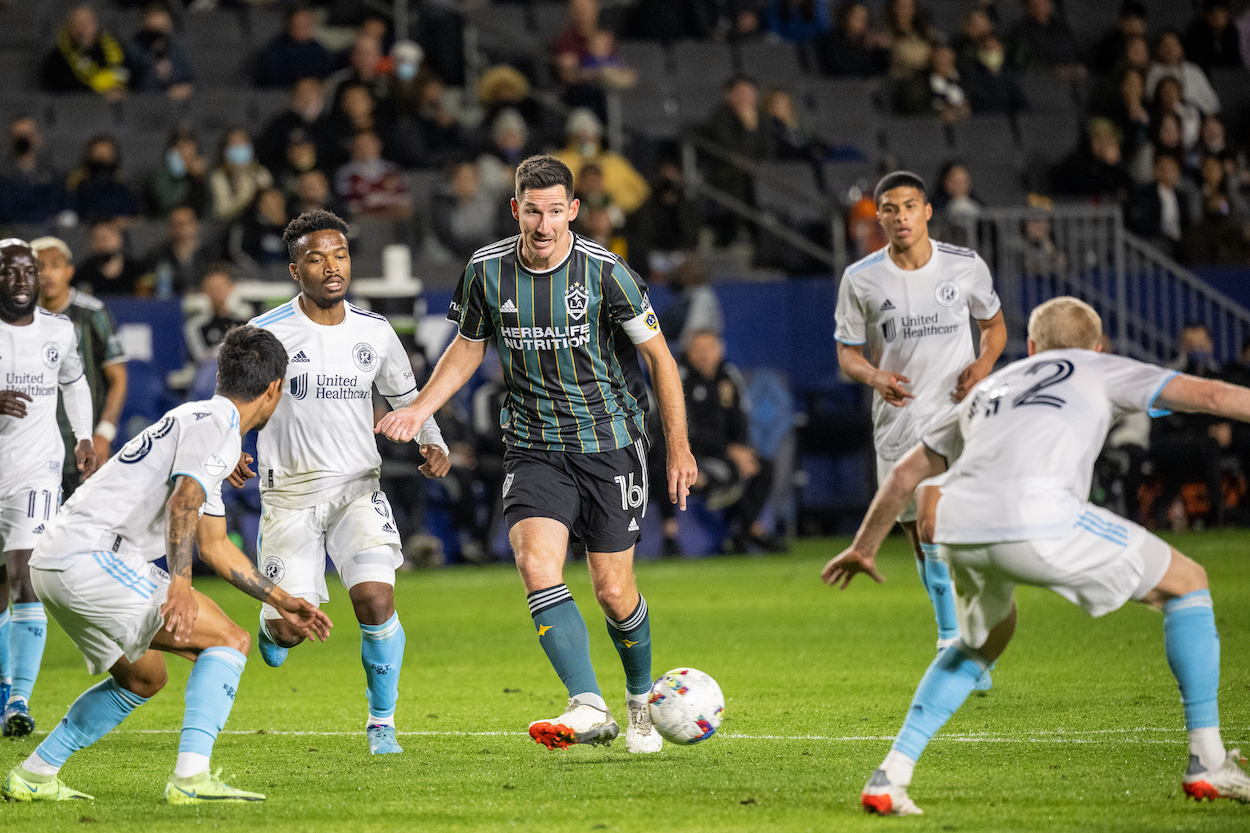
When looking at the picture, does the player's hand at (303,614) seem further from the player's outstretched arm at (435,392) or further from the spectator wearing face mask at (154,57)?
the spectator wearing face mask at (154,57)

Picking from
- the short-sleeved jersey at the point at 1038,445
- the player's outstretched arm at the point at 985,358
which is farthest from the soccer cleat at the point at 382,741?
the player's outstretched arm at the point at 985,358

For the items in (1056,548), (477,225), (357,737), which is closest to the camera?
(1056,548)

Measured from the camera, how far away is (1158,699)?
7.62 metres

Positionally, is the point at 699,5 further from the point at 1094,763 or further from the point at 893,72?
the point at 1094,763

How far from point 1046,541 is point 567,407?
2.35m

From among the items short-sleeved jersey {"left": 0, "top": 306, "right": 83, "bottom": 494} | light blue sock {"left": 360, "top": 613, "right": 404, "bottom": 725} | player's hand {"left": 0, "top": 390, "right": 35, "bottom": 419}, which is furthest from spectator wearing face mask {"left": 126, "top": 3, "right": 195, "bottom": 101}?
light blue sock {"left": 360, "top": 613, "right": 404, "bottom": 725}

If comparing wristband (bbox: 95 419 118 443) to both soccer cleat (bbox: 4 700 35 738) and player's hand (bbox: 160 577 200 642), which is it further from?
player's hand (bbox: 160 577 200 642)

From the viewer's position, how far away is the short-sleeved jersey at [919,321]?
859 centimetres

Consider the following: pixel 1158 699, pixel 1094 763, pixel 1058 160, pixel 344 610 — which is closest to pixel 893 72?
pixel 1058 160

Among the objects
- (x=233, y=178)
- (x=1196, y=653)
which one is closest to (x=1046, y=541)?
(x=1196, y=653)

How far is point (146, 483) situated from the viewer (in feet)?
18.5

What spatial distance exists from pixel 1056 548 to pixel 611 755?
240 centimetres

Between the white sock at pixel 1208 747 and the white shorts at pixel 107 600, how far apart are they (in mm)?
3555

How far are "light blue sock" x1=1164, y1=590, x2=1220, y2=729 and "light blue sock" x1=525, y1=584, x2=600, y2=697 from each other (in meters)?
2.27
